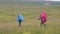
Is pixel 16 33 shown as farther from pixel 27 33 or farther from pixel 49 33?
pixel 49 33

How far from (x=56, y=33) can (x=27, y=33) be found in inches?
46.7

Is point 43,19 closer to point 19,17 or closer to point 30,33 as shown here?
→ point 19,17

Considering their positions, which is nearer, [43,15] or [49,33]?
[49,33]

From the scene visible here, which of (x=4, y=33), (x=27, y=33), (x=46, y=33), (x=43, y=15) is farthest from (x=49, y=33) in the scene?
(x=43, y=15)

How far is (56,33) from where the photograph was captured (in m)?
11.0

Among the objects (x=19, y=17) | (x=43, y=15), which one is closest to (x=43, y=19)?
(x=43, y=15)

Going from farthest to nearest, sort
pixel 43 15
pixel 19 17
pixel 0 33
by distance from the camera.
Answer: pixel 19 17
pixel 43 15
pixel 0 33

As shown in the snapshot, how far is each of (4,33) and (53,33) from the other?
1.98 metres

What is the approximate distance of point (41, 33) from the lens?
34.9 feet

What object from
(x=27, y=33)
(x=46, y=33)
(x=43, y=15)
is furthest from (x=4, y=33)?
(x=43, y=15)

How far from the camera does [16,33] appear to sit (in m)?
A: 10.8

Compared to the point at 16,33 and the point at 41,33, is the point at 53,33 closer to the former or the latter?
the point at 41,33

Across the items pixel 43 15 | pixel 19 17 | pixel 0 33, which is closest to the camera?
pixel 0 33

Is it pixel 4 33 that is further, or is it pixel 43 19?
pixel 43 19
